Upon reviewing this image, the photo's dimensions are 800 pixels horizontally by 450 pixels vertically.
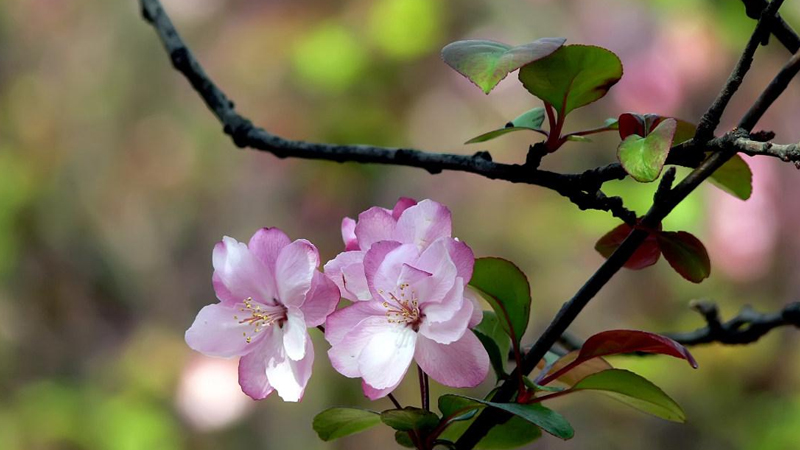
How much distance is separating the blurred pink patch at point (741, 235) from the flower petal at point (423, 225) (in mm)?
1434

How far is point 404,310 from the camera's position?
1.26ft

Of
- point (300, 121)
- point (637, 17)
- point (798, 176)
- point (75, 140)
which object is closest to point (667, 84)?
point (637, 17)

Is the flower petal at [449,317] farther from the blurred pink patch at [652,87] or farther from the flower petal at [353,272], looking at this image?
the blurred pink patch at [652,87]

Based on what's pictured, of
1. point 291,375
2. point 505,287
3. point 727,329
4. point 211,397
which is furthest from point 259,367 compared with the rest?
point 211,397

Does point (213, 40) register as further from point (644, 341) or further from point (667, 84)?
point (644, 341)

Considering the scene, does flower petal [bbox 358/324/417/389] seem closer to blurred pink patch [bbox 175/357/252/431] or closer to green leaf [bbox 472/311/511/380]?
green leaf [bbox 472/311/511/380]

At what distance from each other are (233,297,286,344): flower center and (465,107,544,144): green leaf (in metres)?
0.13

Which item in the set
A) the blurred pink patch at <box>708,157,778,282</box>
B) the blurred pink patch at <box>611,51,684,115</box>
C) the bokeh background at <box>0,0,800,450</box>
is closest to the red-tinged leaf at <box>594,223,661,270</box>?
the bokeh background at <box>0,0,800,450</box>

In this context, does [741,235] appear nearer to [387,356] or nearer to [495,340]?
[495,340]

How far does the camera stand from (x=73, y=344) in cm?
222

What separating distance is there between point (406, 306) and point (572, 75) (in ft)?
0.45

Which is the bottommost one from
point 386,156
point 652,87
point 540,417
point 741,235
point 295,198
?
point 540,417

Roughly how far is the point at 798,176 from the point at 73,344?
5.89ft

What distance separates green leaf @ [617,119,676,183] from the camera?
1.16 ft
